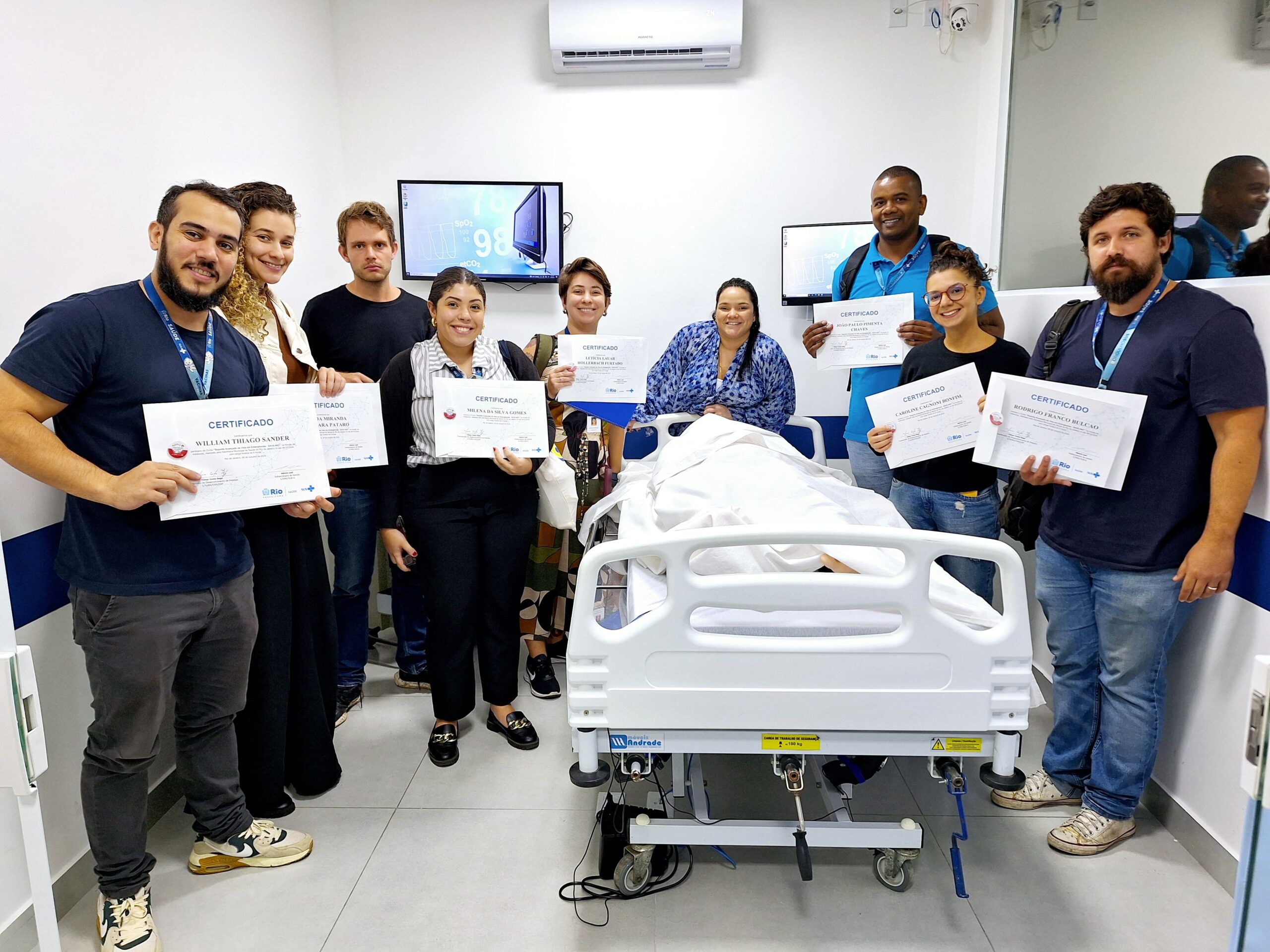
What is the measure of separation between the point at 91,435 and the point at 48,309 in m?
0.30

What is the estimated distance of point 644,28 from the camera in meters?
4.16

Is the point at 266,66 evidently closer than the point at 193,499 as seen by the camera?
No

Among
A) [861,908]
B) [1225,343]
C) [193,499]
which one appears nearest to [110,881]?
[193,499]

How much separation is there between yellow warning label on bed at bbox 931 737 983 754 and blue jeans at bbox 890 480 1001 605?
3.17 ft

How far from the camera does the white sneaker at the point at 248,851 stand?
236 cm

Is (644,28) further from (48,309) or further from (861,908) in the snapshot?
(861,908)

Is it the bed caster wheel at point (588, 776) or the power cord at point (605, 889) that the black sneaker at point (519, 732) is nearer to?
the power cord at point (605, 889)

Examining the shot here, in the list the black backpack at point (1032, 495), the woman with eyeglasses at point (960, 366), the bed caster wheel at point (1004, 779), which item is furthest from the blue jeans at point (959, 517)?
the bed caster wheel at point (1004, 779)

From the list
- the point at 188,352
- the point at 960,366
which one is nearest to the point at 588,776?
the point at 188,352

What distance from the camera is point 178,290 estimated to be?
6.29ft

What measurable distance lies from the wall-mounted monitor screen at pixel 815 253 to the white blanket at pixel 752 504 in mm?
1541

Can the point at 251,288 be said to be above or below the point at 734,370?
above

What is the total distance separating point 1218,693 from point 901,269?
2.01 m

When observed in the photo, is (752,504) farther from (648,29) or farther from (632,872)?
(648,29)
